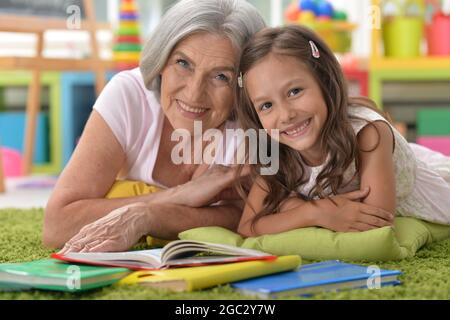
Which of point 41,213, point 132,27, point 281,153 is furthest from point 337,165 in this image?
point 132,27

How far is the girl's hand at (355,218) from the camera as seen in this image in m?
1.65

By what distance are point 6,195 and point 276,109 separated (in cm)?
217

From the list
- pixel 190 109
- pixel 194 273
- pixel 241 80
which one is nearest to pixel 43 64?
pixel 190 109

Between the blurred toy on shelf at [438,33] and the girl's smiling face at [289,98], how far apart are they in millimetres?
2452

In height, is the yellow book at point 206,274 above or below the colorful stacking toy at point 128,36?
below

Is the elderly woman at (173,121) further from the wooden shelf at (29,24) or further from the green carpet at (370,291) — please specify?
the wooden shelf at (29,24)

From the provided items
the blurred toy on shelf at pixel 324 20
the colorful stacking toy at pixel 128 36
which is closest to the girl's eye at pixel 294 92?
the blurred toy on shelf at pixel 324 20

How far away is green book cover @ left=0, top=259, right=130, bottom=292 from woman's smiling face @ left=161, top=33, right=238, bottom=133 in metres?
0.58

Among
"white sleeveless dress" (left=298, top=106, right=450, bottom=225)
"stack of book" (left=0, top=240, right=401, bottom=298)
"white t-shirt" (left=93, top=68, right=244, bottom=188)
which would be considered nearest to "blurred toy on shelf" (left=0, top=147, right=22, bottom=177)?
"white t-shirt" (left=93, top=68, right=244, bottom=188)

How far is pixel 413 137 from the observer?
411cm

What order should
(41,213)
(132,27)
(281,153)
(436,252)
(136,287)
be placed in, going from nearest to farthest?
(136,287), (436,252), (281,153), (41,213), (132,27)

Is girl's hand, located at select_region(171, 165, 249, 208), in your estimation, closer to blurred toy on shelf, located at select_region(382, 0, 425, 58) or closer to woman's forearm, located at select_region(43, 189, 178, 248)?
woman's forearm, located at select_region(43, 189, 178, 248)

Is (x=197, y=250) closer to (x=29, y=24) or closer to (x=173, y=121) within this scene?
(x=173, y=121)
